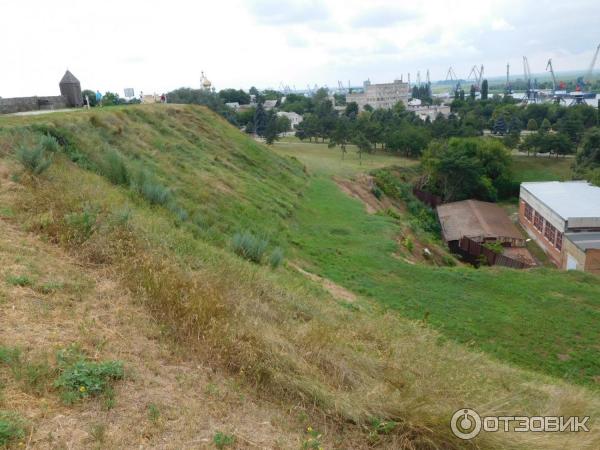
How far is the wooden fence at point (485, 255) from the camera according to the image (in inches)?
826

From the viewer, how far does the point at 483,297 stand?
13.7 m

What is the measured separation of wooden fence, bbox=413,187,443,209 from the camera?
37156 mm

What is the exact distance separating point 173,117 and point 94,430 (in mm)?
20285

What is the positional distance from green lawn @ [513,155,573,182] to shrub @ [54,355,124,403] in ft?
156

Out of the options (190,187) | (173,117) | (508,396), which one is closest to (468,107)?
(173,117)

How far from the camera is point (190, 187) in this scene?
14250mm

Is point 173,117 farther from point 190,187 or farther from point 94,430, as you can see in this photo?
point 94,430

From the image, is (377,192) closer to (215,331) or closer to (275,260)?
(275,260)

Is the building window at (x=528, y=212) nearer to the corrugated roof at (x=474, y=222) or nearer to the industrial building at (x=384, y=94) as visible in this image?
the corrugated roof at (x=474, y=222)

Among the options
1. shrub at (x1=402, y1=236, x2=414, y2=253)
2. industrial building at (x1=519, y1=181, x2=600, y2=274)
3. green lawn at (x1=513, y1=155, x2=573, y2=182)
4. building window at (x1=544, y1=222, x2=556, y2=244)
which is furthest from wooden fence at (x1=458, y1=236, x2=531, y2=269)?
green lawn at (x1=513, y1=155, x2=573, y2=182)

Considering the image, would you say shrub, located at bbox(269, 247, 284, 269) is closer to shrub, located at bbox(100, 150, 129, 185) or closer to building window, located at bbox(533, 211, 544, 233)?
shrub, located at bbox(100, 150, 129, 185)
